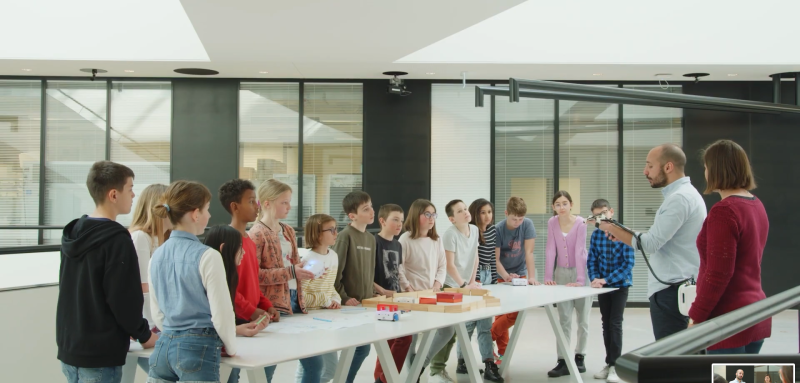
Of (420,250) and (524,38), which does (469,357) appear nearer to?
(420,250)

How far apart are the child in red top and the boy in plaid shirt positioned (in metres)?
3.05

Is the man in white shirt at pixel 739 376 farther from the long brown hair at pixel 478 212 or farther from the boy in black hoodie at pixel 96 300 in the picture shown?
the long brown hair at pixel 478 212

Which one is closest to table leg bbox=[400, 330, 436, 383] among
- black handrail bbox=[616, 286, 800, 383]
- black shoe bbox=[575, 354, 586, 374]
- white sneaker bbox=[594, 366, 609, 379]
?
white sneaker bbox=[594, 366, 609, 379]

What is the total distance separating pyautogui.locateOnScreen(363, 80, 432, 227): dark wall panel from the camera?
9.70m

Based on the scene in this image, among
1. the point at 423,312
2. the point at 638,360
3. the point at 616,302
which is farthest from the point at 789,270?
the point at 638,360

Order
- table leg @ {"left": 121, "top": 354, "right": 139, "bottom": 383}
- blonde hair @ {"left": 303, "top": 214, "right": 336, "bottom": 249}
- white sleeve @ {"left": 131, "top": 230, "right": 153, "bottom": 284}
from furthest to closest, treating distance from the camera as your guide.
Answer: blonde hair @ {"left": 303, "top": 214, "right": 336, "bottom": 249}, white sleeve @ {"left": 131, "top": 230, "right": 153, "bottom": 284}, table leg @ {"left": 121, "top": 354, "right": 139, "bottom": 383}

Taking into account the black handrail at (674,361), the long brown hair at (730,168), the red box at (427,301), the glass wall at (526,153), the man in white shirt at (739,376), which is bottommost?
the red box at (427,301)

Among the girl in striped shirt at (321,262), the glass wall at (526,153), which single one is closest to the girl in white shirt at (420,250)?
the girl in striped shirt at (321,262)

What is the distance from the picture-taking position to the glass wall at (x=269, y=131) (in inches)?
384

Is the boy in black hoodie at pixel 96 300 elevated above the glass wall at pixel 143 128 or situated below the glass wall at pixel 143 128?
below

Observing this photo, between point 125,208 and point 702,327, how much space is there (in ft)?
8.15

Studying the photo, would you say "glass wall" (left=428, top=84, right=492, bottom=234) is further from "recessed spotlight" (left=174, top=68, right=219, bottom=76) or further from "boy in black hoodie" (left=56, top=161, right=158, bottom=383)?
"boy in black hoodie" (left=56, top=161, right=158, bottom=383)

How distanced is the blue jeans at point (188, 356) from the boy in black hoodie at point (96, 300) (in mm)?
144

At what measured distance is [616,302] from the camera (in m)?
5.46
